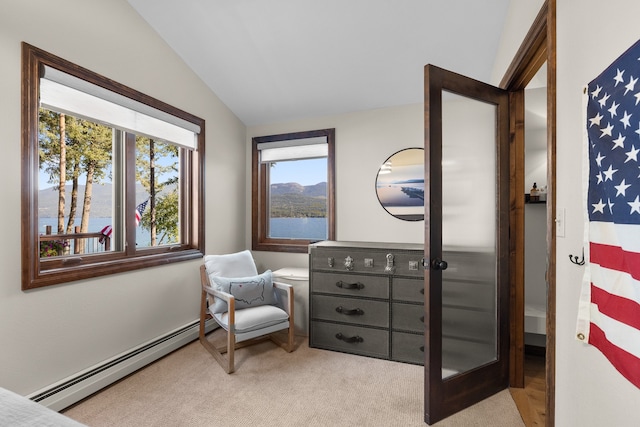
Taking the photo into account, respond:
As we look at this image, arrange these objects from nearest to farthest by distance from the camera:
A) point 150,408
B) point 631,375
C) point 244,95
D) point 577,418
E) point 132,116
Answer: point 631,375
point 577,418
point 150,408
point 132,116
point 244,95

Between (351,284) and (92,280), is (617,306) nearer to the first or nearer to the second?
(351,284)

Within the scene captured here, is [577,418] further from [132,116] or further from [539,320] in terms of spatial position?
[132,116]

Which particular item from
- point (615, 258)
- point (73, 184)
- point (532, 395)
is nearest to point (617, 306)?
point (615, 258)

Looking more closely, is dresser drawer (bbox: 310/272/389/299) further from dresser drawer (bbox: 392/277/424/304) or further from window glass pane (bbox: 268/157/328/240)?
window glass pane (bbox: 268/157/328/240)

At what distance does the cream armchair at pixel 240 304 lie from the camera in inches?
95.3

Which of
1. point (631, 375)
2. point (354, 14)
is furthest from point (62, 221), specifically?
point (631, 375)

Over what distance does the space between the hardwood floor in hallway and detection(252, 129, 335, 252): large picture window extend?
203 centimetres

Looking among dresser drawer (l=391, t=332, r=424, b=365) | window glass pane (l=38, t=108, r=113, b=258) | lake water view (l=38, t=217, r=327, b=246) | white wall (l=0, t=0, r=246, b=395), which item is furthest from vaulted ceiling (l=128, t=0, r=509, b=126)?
dresser drawer (l=391, t=332, r=424, b=365)

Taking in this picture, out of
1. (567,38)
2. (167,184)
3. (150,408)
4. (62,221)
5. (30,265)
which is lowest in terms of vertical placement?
(150,408)

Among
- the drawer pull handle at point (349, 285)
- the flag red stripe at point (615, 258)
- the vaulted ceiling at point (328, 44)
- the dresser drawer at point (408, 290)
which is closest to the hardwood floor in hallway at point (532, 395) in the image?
the dresser drawer at point (408, 290)

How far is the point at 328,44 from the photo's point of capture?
263cm

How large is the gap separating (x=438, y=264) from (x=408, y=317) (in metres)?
0.88

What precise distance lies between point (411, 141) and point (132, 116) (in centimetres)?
248

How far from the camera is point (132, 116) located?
8.08 ft
